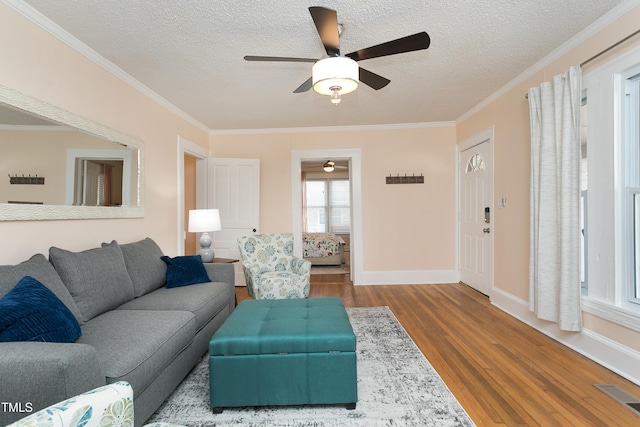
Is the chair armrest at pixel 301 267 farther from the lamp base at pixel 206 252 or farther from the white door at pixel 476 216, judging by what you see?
the white door at pixel 476 216

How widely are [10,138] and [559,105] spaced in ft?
13.1

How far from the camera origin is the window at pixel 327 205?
956 cm

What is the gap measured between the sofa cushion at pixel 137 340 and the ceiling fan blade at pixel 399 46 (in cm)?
212

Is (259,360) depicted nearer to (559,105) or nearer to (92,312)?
(92,312)

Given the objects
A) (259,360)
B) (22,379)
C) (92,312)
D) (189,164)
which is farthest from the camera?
(189,164)

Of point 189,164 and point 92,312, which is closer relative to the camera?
point 92,312

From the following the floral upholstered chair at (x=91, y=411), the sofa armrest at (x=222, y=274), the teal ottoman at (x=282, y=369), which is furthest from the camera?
the sofa armrest at (x=222, y=274)

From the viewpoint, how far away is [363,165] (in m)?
5.19

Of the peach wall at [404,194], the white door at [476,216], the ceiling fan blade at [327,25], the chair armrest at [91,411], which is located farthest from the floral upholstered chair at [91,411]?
the peach wall at [404,194]

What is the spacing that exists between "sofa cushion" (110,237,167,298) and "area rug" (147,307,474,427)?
82 centimetres

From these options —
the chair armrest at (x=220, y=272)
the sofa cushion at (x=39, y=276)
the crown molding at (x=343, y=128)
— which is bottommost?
the chair armrest at (x=220, y=272)

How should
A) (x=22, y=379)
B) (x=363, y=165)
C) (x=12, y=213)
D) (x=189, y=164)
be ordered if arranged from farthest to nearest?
(x=189, y=164), (x=363, y=165), (x=12, y=213), (x=22, y=379)

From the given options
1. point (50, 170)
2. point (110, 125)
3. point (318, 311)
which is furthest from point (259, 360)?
point (110, 125)

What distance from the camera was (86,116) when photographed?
261 centimetres
